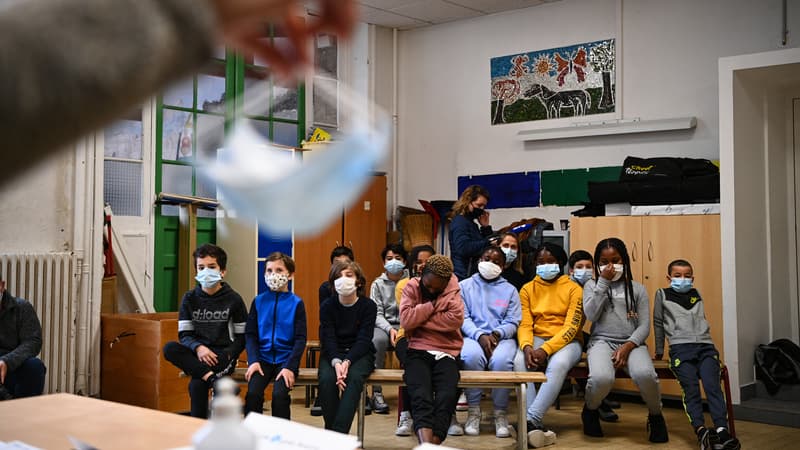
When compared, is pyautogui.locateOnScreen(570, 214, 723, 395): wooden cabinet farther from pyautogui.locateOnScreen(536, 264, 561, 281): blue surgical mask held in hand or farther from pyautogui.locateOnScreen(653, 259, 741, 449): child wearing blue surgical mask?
pyautogui.locateOnScreen(536, 264, 561, 281): blue surgical mask held in hand

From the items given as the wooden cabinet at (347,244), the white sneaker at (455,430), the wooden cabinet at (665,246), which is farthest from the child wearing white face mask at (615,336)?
the wooden cabinet at (347,244)

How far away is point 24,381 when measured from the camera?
445 cm

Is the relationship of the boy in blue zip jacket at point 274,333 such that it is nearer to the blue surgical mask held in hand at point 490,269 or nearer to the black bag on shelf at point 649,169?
the blue surgical mask held in hand at point 490,269

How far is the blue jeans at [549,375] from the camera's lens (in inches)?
186

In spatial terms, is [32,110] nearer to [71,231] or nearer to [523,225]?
[71,231]

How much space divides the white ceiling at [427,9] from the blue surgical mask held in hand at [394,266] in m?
2.34

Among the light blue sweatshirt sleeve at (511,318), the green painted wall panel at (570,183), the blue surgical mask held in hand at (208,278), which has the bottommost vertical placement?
the light blue sweatshirt sleeve at (511,318)

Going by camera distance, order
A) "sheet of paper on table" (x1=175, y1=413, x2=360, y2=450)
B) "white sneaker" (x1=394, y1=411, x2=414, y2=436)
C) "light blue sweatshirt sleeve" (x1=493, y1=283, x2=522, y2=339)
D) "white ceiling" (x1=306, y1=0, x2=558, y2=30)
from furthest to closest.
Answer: "white ceiling" (x1=306, y1=0, x2=558, y2=30) → "light blue sweatshirt sleeve" (x1=493, y1=283, x2=522, y2=339) → "white sneaker" (x1=394, y1=411, x2=414, y2=436) → "sheet of paper on table" (x1=175, y1=413, x2=360, y2=450)

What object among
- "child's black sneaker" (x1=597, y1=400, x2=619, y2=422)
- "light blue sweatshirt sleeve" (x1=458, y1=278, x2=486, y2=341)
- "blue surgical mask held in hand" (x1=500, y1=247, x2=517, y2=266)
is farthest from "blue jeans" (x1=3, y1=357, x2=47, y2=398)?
"child's black sneaker" (x1=597, y1=400, x2=619, y2=422)

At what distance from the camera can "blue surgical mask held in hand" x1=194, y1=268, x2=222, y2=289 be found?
15.0 ft

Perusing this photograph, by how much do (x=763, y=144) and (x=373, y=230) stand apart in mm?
3259

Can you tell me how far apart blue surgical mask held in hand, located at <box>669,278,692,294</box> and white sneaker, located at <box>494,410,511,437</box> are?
128cm

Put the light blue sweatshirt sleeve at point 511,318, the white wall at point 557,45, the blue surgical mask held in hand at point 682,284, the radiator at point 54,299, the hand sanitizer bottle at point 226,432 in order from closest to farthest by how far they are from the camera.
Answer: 1. the hand sanitizer bottle at point 226,432
2. the blue surgical mask held in hand at point 682,284
3. the light blue sweatshirt sleeve at point 511,318
4. the radiator at point 54,299
5. the white wall at point 557,45

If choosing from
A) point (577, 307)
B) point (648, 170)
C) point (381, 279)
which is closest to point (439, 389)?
point (577, 307)
